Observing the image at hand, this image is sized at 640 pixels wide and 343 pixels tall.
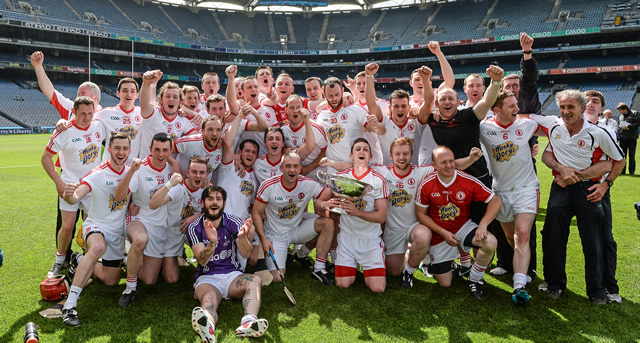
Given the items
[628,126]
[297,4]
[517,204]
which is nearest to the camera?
[517,204]

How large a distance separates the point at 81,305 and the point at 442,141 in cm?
433

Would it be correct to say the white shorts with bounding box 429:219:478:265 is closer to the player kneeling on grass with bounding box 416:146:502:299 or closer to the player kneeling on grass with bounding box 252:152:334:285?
the player kneeling on grass with bounding box 416:146:502:299

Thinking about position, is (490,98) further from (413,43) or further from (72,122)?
(413,43)

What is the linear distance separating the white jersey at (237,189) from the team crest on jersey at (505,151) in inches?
122

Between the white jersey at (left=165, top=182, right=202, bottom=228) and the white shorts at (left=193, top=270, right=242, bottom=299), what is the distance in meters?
0.97

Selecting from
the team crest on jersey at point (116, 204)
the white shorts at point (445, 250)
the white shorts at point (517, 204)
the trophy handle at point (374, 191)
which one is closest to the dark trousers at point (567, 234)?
the white shorts at point (517, 204)

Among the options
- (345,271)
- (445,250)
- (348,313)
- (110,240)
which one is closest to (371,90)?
(445,250)

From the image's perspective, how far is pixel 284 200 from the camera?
15.9 feet

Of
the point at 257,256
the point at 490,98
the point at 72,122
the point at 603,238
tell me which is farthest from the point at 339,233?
the point at 72,122

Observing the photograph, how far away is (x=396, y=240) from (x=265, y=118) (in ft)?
8.81

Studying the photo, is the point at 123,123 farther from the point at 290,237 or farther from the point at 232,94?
the point at 290,237

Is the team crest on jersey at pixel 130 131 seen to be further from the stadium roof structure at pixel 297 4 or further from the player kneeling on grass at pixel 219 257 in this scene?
the stadium roof structure at pixel 297 4

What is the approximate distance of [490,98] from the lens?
4.20 meters

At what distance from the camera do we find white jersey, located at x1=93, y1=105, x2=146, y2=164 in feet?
17.2
